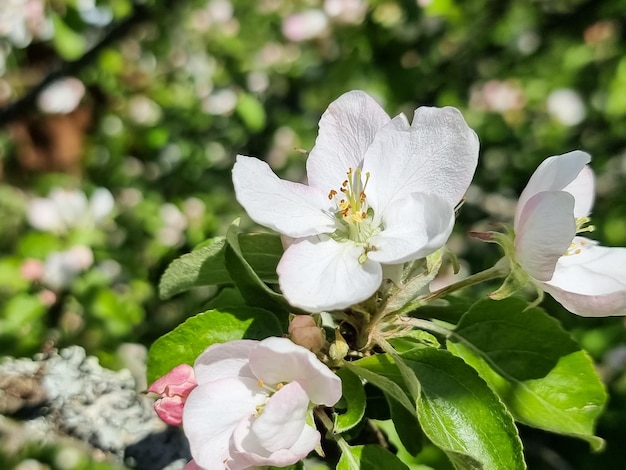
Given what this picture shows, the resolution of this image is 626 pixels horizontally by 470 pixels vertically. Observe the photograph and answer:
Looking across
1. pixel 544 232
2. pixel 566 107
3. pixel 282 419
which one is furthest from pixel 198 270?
pixel 566 107

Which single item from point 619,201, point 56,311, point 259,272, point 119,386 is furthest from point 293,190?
point 619,201

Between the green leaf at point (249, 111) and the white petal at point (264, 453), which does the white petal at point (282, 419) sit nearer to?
the white petal at point (264, 453)

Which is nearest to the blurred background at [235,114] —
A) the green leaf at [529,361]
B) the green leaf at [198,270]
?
the green leaf at [198,270]

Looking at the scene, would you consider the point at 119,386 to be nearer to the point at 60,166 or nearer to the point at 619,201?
the point at 619,201

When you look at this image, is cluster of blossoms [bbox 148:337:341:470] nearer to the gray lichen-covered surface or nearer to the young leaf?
the young leaf

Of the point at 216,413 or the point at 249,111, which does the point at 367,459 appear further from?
the point at 249,111

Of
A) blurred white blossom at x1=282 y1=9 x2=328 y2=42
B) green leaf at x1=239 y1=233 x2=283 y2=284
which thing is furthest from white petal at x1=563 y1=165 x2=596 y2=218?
blurred white blossom at x1=282 y1=9 x2=328 y2=42
